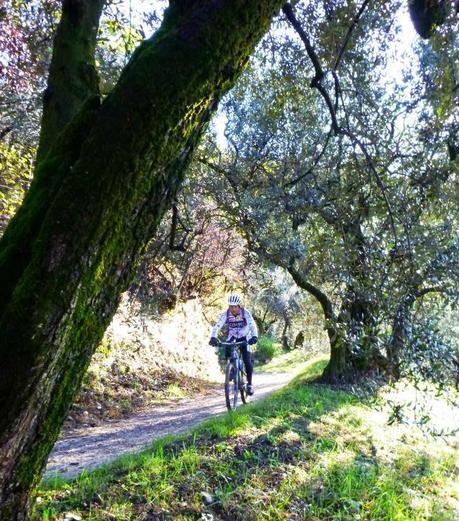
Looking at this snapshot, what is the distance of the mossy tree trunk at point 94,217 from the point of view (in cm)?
199

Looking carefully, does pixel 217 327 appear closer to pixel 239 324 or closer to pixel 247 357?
pixel 239 324

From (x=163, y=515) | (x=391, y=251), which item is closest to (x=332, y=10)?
(x=391, y=251)

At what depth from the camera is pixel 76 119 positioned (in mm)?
2363

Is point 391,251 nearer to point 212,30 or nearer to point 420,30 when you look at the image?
point 420,30

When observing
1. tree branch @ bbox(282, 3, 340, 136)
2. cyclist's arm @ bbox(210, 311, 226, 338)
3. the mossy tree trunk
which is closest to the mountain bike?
cyclist's arm @ bbox(210, 311, 226, 338)

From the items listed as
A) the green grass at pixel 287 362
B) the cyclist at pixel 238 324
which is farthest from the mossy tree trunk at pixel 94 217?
the green grass at pixel 287 362

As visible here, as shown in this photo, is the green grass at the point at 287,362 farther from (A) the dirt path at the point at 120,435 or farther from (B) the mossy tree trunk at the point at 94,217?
(B) the mossy tree trunk at the point at 94,217

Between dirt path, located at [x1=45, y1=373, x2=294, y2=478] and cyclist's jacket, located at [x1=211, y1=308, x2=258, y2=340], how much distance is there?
5.74ft

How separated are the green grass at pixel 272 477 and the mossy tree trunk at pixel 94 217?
199 cm

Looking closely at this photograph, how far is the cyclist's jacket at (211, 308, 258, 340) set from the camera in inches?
335

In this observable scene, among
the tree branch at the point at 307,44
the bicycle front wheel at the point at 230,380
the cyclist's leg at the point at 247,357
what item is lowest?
the bicycle front wheel at the point at 230,380

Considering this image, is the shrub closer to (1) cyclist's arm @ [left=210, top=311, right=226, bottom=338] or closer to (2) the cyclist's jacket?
(2) the cyclist's jacket

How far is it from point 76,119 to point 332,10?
4773 millimetres

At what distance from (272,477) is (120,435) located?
12.7ft
